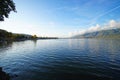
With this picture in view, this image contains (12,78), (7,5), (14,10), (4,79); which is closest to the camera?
(4,79)

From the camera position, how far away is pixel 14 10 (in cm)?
2259

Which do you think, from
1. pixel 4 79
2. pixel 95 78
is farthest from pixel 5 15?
pixel 95 78

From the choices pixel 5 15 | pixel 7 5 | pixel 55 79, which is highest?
pixel 7 5

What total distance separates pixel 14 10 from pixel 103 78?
24.2 metres

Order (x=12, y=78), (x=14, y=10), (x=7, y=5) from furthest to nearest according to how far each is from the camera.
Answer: (x=14, y=10)
(x=7, y=5)
(x=12, y=78)

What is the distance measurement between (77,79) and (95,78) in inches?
146

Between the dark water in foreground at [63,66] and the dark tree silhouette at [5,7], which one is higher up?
the dark tree silhouette at [5,7]

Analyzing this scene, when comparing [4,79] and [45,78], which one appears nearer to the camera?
[4,79]

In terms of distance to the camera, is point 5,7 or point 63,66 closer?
point 5,7

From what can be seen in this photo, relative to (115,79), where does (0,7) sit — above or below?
above

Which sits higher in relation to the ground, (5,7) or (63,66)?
(5,7)

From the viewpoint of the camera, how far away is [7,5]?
2088 cm

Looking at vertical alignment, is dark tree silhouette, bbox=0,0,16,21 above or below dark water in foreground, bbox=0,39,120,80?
above

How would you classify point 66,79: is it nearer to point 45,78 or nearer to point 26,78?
point 45,78
